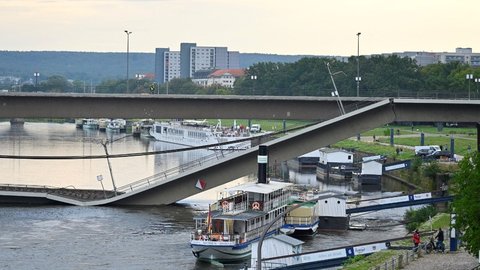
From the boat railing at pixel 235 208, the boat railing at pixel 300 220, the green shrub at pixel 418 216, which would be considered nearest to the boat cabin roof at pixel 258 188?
the boat railing at pixel 235 208

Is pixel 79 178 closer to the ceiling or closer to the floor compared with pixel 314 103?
closer to the floor

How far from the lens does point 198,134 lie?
138 meters

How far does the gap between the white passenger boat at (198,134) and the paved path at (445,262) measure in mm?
69977

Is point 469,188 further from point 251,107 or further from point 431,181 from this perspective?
point 431,181

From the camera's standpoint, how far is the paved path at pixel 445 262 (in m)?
43.2

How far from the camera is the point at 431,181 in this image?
83062 mm

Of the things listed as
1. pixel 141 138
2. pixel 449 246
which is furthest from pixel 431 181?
pixel 141 138

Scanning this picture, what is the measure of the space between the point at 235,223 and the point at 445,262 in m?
13.3

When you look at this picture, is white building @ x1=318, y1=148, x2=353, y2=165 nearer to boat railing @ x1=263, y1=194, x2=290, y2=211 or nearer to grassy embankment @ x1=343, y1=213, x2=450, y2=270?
boat railing @ x1=263, y1=194, x2=290, y2=211

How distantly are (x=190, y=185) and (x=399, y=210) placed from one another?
12414 mm

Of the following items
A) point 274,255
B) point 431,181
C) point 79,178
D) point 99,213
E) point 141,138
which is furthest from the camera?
point 141,138

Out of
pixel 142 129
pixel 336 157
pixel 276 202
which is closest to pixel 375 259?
pixel 276 202

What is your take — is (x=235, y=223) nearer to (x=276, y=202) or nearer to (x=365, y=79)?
(x=276, y=202)

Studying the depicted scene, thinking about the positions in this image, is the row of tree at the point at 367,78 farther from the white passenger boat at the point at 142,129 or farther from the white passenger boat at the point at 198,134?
the white passenger boat at the point at 142,129
